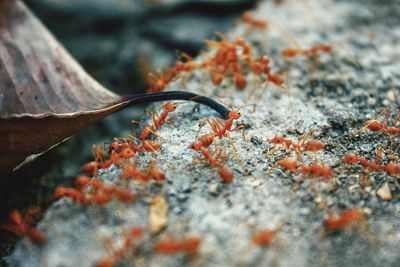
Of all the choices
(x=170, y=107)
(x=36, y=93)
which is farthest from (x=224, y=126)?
(x=36, y=93)

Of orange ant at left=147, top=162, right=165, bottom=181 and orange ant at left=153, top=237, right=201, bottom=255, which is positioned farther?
orange ant at left=147, top=162, right=165, bottom=181

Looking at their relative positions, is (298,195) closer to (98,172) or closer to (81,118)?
(98,172)

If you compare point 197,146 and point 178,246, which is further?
point 197,146

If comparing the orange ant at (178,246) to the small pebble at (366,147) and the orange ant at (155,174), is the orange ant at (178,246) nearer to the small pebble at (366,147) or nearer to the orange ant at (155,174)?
the orange ant at (155,174)

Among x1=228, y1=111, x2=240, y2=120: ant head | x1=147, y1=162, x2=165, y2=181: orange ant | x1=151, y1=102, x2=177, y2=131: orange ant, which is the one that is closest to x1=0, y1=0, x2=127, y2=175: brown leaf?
x1=151, y1=102, x2=177, y2=131: orange ant

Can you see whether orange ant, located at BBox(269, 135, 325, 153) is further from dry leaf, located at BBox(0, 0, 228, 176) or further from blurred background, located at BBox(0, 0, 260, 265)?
blurred background, located at BBox(0, 0, 260, 265)

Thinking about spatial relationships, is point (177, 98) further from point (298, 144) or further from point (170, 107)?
point (298, 144)
